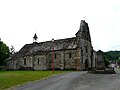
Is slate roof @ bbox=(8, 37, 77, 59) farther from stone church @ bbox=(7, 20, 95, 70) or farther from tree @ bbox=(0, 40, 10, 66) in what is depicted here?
tree @ bbox=(0, 40, 10, 66)

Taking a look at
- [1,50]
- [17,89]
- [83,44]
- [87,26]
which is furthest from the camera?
[1,50]

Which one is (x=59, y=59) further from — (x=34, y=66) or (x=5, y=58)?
(x=5, y=58)

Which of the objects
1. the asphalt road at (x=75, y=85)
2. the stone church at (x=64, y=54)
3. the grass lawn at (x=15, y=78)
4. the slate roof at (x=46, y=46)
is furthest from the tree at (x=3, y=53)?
the asphalt road at (x=75, y=85)

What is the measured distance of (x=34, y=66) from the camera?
2307 inches

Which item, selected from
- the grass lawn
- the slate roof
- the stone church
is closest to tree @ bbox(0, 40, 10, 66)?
the slate roof

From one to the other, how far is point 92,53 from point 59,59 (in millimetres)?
10008

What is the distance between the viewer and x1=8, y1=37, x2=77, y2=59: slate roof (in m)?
52.8

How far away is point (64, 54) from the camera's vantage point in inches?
2078

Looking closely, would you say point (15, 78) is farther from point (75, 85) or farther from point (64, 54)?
point (64, 54)

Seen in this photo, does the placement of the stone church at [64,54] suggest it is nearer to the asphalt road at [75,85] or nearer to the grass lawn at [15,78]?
the grass lawn at [15,78]

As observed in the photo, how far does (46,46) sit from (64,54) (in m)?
8.50

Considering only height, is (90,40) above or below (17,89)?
above

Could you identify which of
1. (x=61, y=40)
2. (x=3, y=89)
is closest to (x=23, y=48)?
(x=61, y=40)

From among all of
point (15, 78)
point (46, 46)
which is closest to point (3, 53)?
point (46, 46)
